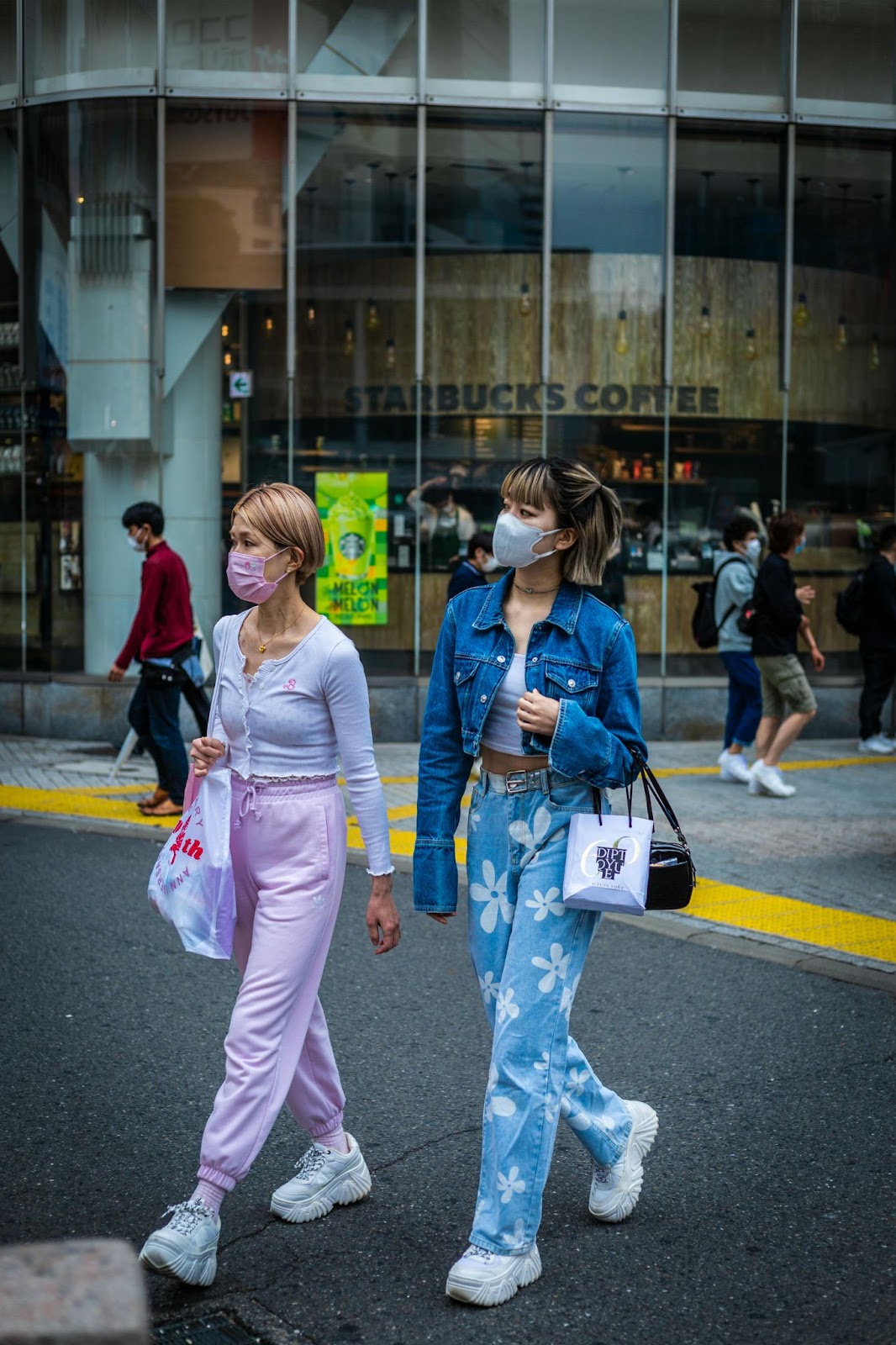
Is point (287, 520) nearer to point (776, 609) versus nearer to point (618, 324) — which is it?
point (776, 609)

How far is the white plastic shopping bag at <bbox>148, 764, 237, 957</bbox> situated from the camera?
12.2 ft

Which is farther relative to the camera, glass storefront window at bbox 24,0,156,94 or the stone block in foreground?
glass storefront window at bbox 24,0,156,94

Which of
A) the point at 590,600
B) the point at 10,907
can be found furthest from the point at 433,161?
the point at 590,600

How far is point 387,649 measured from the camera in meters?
14.5

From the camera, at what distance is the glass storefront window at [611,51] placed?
1435 centimetres

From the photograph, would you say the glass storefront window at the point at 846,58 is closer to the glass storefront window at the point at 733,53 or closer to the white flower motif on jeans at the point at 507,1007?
the glass storefront window at the point at 733,53

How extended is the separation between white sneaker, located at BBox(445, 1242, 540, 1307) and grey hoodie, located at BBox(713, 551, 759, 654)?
26.9ft

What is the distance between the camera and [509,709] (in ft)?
12.0

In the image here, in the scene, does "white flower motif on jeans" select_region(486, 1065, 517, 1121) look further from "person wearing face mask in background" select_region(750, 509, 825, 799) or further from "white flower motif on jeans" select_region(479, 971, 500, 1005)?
"person wearing face mask in background" select_region(750, 509, 825, 799)

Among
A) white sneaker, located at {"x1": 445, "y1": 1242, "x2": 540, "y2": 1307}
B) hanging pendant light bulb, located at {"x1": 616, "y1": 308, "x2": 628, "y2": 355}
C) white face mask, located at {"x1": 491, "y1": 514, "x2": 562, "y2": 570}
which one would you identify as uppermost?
hanging pendant light bulb, located at {"x1": 616, "y1": 308, "x2": 628, "y2": 355}

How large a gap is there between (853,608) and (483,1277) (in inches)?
430

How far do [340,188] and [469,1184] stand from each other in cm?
1180

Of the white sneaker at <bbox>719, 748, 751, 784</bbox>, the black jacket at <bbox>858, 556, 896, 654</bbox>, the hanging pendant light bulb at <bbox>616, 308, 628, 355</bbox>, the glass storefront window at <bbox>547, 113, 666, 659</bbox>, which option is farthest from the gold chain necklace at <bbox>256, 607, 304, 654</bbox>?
the hanging pendant light bulb at <bbox>616, 308, 628, 355</bbox>

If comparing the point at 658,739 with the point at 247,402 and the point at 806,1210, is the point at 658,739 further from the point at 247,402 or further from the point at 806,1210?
the point at 806,1210
